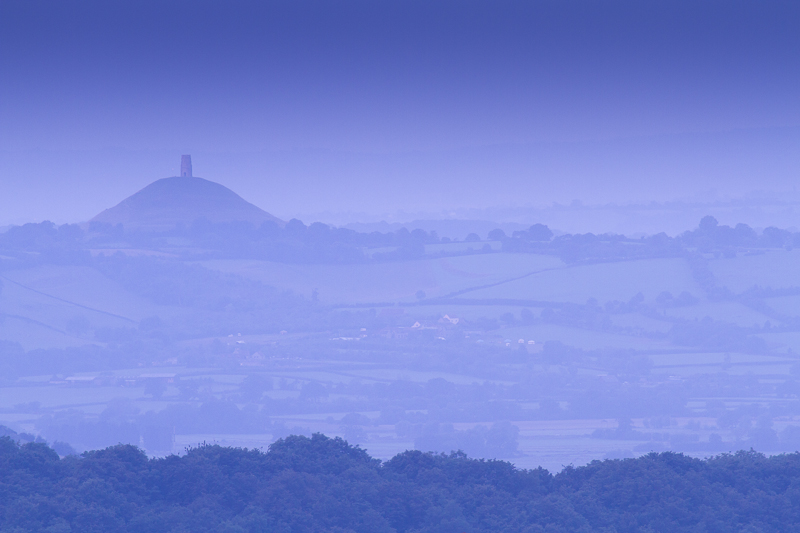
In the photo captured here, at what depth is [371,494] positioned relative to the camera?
23266 mm

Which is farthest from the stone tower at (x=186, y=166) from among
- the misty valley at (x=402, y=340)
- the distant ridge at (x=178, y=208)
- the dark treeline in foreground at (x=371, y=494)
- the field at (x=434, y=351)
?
the dark treeline in foreground at (x=371, y=494)

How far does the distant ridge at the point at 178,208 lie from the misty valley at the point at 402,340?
10.3 feet

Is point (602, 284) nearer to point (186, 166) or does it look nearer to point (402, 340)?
point (402, 340)

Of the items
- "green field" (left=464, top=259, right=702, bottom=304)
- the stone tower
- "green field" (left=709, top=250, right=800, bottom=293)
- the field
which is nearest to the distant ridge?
the stone tower

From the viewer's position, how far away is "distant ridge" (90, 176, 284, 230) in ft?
540

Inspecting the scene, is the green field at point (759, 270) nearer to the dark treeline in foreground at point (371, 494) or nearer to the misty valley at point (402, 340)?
the misty valley at point (402, 340)

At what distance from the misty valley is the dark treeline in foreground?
79.3 feet

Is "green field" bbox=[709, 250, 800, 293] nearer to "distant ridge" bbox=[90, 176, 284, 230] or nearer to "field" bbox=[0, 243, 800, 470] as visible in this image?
"field" bbox=[0, 243, 800, 470]

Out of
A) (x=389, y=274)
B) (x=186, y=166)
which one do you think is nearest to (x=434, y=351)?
(x=389, y=274)

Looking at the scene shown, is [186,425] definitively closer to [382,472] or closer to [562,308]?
[382,472]

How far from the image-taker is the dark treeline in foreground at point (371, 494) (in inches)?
838

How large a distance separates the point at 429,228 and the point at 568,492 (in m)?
159

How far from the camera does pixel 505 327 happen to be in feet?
366

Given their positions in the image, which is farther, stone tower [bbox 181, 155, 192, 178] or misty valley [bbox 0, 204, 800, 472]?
stone tower [bbox 181, 155, 192, 178]
